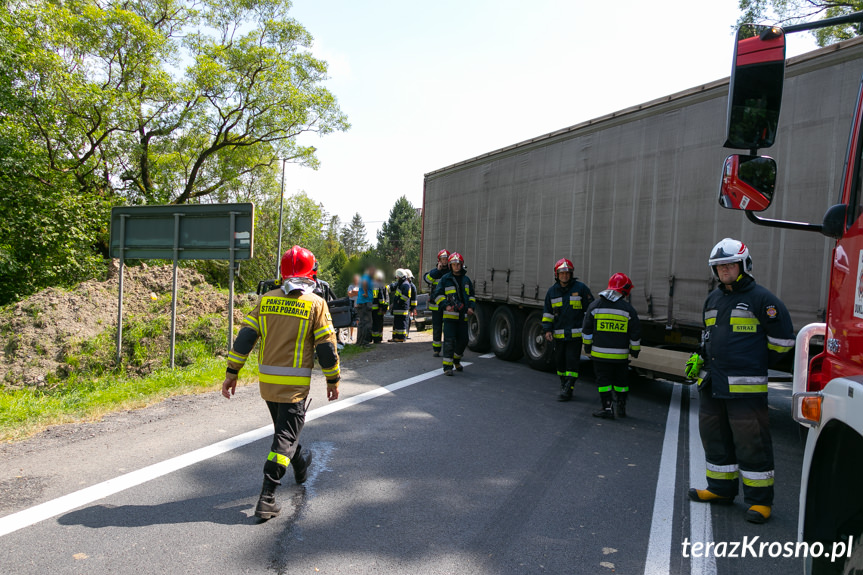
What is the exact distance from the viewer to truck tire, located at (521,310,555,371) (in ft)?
31.9

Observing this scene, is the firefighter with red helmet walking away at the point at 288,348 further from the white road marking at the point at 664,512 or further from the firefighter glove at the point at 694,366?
the firefighter glove at the point at 694,366

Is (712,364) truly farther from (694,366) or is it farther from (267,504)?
(267,504)

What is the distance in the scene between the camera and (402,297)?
13.9 meters

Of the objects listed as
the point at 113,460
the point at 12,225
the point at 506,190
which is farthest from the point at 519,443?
the point at 12,225

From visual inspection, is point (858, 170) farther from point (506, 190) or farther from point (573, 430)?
point (506, 190)

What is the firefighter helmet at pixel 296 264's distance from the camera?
4117 millimetres

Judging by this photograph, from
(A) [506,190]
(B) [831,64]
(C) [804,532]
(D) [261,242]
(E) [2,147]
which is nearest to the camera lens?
(C) [804,532]

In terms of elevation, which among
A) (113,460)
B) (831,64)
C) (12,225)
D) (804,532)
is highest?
(831,64)

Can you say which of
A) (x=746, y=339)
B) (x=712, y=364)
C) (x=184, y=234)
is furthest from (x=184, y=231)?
(x=746, y=339)

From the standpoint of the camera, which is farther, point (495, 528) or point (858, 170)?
point (495, 528)

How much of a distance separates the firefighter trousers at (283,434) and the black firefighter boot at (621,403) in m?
4.23

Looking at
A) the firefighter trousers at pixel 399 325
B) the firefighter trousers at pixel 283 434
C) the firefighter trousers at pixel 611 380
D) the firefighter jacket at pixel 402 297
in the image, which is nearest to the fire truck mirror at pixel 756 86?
the firefighter trousers at pixel 283 434

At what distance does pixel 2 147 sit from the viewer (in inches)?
712

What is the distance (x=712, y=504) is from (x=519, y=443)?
1829 millimetres
